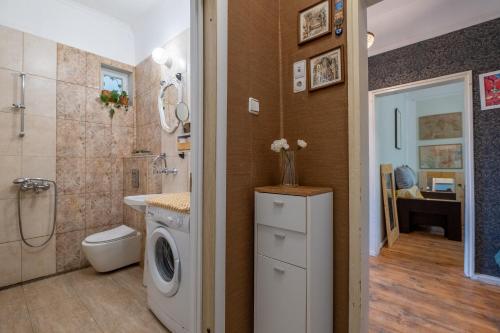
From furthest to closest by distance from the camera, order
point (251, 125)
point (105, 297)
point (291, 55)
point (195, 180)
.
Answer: point (105, 297) → point (291, 55) → point (251, 125) → point (195, 180)

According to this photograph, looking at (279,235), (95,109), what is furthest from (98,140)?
(279,235)

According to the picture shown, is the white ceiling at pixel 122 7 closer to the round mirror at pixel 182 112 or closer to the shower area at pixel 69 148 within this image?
the shower area at pixel 69 148

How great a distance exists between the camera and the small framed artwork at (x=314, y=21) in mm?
1333

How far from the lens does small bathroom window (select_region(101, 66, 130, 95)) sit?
287cm

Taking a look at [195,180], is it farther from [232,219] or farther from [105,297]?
[105,297]

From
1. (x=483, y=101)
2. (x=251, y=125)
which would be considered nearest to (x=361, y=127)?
(x=251, y=125)

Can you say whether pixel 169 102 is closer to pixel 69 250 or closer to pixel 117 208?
pixel 117 208

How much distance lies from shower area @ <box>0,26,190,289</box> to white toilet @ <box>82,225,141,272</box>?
0.20m

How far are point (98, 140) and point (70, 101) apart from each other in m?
0.50

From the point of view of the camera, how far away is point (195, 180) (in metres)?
1.20

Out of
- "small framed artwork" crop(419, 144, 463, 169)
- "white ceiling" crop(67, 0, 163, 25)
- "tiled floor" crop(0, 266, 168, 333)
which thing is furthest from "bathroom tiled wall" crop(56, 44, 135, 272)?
"small framed artwork" crop(419, 144, 463, 169)

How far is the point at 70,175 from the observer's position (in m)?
2.56

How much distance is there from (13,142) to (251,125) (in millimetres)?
2473

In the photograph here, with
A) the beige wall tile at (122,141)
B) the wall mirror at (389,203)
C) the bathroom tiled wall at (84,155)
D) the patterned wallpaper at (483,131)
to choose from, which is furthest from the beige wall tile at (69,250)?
the patterned wallpaper at (483,131)
